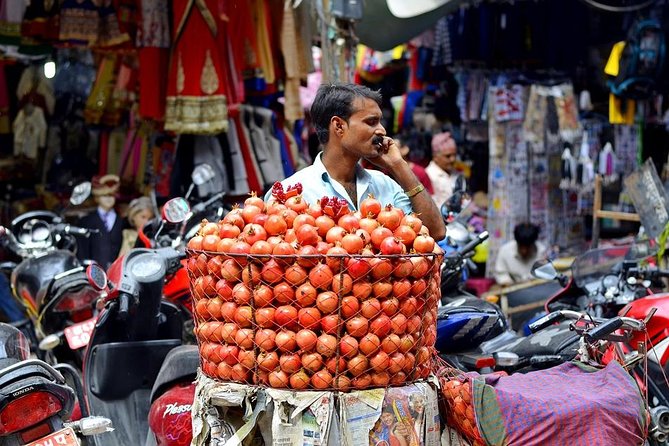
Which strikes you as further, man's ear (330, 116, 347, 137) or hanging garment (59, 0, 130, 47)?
hanging garment (59, 0, 130, 47)

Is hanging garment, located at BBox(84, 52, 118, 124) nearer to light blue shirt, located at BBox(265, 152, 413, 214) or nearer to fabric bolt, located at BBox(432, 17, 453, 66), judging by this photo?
fabric bolt, located at BBox(432, 17, 453, 66)

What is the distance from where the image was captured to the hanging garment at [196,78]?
8328 millimetres

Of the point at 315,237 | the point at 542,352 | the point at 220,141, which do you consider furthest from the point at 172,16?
the point at 315,237

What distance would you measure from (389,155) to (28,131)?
275 inches

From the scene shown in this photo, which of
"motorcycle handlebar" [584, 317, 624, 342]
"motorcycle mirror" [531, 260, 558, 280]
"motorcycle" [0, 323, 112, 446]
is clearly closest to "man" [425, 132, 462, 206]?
"motorcycle mirror" [531, 260, 558, 280]

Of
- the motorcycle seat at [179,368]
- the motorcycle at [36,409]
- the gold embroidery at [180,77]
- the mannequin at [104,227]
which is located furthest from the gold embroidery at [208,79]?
the motorcycle at [36,409]

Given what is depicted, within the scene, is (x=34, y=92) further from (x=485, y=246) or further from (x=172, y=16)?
(x=485, y=246)

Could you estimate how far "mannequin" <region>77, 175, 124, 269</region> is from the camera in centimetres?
869

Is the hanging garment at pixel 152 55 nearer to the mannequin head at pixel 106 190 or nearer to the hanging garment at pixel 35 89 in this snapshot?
the mannequin head at pixel 106 190

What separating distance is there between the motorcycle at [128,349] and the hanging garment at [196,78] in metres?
3.42

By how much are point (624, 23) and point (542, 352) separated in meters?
6.47

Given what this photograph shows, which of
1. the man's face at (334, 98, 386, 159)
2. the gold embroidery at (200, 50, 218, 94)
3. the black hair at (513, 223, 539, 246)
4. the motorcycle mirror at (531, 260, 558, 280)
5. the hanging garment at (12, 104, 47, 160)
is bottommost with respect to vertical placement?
the black hair at (513, 223, 539, 246)

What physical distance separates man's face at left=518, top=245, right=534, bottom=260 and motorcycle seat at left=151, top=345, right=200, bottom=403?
18.5 feet

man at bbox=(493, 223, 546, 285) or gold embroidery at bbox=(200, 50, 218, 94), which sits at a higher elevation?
gold embroidery at bbox=(200, 50, 218, 94)
